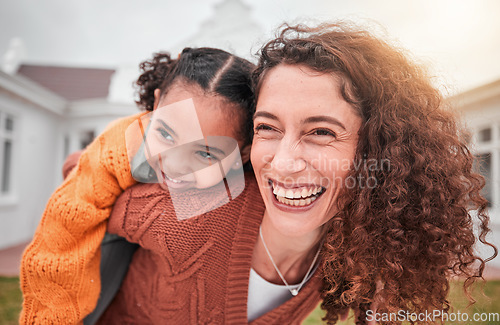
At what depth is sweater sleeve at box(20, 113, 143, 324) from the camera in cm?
163

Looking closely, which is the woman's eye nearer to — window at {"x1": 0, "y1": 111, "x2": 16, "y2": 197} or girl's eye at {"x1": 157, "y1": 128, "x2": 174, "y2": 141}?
girl's eye at {"x1": 157, "y1": 128, "x2": 174, "y2": 141}

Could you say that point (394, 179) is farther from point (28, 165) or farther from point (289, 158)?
point (28, 165)

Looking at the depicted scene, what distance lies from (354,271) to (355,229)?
211 millimetres

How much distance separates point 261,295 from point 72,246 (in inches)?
36.9

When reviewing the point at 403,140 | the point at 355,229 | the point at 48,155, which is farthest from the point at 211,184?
the point at 48,155

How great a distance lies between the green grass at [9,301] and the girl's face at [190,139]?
341 centimetres

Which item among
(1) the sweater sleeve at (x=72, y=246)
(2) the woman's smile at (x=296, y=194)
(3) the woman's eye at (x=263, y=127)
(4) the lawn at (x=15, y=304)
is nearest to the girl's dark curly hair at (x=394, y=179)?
(2) the woman's smile at (x=296, y=194)

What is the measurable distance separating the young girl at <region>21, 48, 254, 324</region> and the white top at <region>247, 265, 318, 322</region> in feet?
1.72

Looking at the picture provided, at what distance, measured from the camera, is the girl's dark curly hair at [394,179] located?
1521 mm

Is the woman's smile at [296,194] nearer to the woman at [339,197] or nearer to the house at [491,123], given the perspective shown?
the woman at [339,197]

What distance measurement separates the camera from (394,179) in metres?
1.54

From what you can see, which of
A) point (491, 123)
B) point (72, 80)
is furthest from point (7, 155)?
point (491, 123)

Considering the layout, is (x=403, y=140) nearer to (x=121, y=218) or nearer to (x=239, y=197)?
(x=239, y=197)

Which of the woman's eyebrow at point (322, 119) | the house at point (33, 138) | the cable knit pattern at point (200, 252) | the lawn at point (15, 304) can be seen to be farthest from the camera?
the house at point (33, 138)
